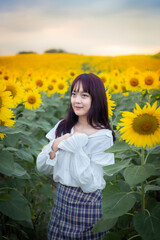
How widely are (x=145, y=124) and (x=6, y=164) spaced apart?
845mm

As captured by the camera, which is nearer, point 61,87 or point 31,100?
point 31,100

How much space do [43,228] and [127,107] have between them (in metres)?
2.04

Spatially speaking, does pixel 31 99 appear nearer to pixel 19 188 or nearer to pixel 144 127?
pixel 19 188

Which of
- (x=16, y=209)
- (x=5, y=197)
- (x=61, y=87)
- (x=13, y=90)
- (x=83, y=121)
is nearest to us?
(x=5, y=197)

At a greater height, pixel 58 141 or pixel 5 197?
pixel 58 141

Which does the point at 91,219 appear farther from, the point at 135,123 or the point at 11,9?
the point at 11,9

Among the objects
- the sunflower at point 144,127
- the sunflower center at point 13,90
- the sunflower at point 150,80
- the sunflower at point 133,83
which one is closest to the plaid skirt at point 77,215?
the sunflower at point 144,127

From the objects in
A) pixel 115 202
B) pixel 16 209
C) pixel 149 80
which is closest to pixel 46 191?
pixel 16 209

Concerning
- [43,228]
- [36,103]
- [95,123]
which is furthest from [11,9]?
[43,228]

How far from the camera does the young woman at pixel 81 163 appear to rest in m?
1.77

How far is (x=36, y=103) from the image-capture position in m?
3.14

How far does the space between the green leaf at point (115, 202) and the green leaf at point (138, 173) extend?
20 cm

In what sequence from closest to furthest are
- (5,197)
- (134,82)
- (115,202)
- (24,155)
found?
(115,202)
(5,197)
(24,155)
(134,82)

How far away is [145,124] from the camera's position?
54.1 inches
